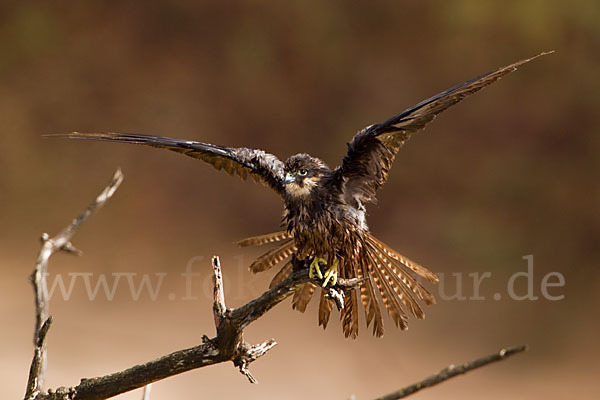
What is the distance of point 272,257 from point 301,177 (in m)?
0.26

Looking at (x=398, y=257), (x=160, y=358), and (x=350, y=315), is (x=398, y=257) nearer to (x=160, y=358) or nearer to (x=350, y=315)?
(x=350, y=315)

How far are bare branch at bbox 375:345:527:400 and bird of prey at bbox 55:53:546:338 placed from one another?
49 centimetres

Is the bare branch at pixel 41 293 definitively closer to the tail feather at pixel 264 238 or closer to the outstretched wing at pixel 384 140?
the tail feather at pixel 264 238

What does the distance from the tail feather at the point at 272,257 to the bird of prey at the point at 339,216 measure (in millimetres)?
60

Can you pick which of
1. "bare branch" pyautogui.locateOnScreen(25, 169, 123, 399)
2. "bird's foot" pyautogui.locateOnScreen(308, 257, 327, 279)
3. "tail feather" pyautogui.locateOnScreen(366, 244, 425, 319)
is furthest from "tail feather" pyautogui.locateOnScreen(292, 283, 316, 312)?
"bare branch" pyautogui.locateOnScreen(25, 169, 123, 399)

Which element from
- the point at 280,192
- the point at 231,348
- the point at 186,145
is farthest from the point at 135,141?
the point at 231,348

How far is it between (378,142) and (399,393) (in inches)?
25.2

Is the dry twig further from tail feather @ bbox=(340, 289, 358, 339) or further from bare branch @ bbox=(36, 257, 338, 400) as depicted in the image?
tail feather @ bbox=(340, 289, 358, 339)

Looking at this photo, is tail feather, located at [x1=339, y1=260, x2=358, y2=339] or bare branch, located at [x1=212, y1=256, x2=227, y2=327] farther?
tail feather, located at [x1=339, y1=260, x2=358, y2=339]

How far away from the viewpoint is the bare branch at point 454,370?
0.97 meters

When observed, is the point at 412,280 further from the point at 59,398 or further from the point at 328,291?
the point at 59,398

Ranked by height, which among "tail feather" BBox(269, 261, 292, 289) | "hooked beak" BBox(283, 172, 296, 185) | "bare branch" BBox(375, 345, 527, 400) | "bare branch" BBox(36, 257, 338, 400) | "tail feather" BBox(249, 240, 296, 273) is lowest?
"bare branch" BBox(375, 345, 527, 400)

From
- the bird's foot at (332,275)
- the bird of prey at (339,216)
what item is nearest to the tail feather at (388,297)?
the bird of prey at (339,216)

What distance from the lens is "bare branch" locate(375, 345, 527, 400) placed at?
0.97 metres
